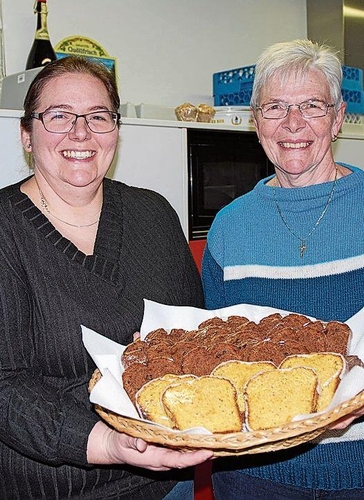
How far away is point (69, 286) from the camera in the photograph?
49.9 inches

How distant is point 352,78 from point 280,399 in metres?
2.34

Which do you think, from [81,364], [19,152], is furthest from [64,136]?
[19,152]

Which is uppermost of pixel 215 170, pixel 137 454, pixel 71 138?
pixel 71 138

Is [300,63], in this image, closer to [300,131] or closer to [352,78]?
[300,131]

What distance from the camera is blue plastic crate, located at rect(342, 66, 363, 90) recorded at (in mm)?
2975

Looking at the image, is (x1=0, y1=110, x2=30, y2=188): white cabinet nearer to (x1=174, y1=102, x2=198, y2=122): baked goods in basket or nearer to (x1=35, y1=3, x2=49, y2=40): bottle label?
(x1=35, y1=3, x2=49, y2=40): bottle label

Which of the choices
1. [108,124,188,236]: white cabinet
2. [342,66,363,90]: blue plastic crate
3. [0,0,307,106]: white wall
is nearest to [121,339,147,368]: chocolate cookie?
[108,124,188,236]: white cabinet

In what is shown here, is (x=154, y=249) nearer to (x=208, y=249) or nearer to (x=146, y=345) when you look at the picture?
(x=208, y=249)

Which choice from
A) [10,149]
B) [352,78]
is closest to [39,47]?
[10,149]

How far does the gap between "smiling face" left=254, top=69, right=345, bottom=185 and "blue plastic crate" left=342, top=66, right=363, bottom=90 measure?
1.61m

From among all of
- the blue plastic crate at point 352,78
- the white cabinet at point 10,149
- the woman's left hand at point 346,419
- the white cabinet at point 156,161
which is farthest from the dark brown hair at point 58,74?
the blue plastic crate at point 352,78

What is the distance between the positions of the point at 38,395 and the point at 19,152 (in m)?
1.05

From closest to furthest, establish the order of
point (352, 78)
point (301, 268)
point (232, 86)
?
1. point (301, 268)
2. point (232, 86)
3. point (352, 78)

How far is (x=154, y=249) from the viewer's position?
142cm
